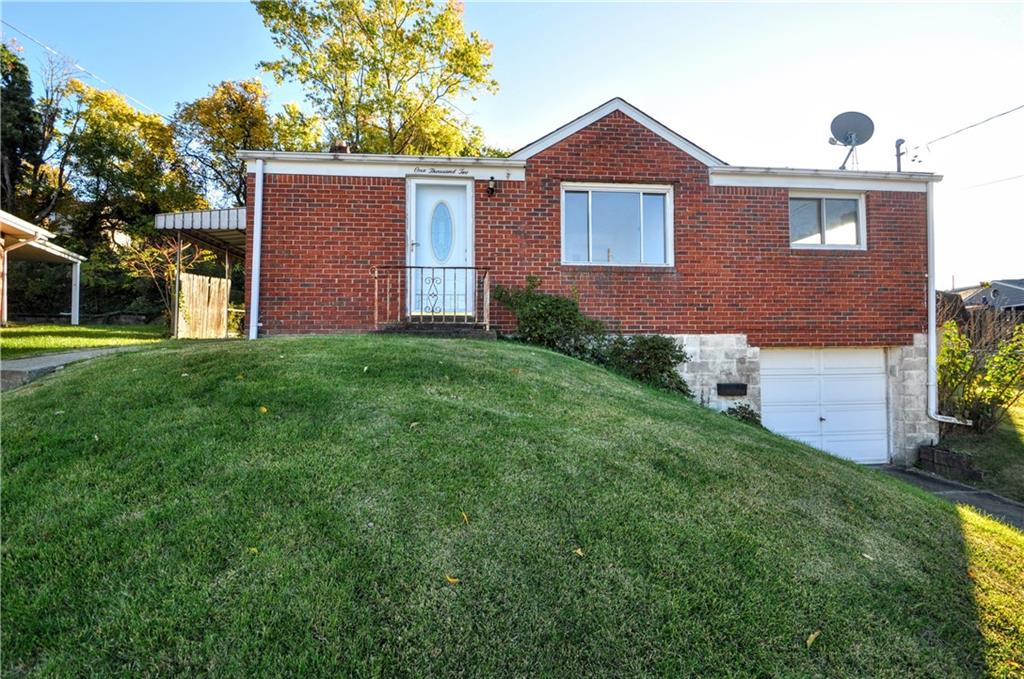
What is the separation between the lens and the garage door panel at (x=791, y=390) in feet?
28.5

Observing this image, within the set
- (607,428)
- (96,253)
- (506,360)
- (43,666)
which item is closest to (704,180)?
(506,360)

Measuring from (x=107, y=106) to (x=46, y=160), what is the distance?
134 inches

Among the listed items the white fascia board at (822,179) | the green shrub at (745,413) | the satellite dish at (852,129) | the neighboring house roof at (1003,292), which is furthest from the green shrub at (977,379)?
the neighboring house roof at (1003,292)

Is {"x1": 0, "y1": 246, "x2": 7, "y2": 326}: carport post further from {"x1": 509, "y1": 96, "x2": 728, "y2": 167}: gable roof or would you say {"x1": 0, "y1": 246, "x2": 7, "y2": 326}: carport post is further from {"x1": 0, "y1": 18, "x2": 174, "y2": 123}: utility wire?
{"x1": 509, "y1": 96, "x2": 728, "y2": 167}: gable roof

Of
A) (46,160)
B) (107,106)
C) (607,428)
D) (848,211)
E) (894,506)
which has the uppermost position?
(107,106)

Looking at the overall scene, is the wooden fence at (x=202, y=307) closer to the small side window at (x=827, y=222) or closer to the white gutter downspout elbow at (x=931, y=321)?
the small side window at (x=827, y=222)

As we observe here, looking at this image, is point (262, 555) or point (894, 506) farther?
point (894, 506)

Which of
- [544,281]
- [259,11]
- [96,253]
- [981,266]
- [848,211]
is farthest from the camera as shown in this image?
[981,266]

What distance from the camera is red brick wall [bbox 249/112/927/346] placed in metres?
7.82

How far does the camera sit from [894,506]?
3498mm

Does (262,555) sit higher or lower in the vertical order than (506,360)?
lower

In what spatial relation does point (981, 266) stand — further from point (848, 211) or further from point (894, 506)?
point (894, 506)

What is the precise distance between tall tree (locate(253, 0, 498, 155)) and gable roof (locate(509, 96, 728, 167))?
36.7 ft

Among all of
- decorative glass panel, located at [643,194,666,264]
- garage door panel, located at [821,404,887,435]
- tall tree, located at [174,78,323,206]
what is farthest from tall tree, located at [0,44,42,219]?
garage door panel, located at [821,404,887,435]
